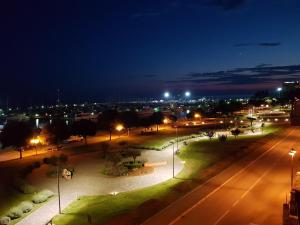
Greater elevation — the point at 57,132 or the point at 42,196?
the point at 57,132

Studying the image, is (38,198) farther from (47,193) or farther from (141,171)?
(141,171)

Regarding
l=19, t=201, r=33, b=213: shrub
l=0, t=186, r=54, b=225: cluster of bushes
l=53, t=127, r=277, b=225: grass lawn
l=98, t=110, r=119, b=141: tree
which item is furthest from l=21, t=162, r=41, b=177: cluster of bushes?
l=98, t=110, r=119, b=141: tree

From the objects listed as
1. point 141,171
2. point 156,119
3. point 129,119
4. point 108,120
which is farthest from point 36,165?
point 156,119

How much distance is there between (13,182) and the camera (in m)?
41.0

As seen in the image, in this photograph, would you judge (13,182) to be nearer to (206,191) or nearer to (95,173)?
(95,173)

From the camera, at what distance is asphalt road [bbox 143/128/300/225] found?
84.9 ft

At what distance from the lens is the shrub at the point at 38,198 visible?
34334 mm

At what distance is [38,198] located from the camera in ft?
113

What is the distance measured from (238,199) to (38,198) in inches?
749

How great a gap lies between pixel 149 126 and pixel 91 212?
241 ft

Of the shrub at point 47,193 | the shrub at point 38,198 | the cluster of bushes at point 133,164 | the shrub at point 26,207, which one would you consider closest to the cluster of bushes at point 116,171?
the cluster of bushes at point 133,164

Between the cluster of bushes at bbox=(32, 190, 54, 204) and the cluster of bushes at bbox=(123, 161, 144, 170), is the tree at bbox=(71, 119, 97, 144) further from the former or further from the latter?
the cluster of bushes at bbox=(32, 190, 54, 204)

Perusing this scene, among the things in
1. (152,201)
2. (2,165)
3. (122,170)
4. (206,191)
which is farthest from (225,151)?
(2,165)

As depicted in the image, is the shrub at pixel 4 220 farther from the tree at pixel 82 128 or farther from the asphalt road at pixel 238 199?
the tree at pixel 82 128
